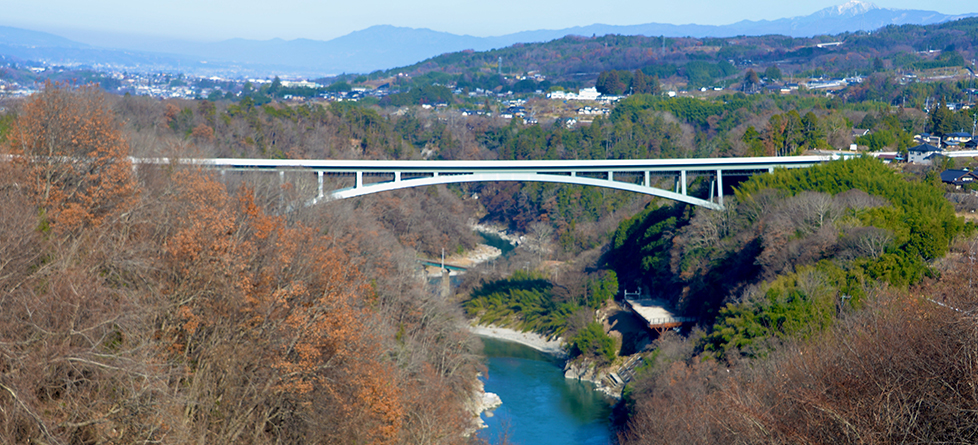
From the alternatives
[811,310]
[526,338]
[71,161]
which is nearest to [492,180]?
[526,338]

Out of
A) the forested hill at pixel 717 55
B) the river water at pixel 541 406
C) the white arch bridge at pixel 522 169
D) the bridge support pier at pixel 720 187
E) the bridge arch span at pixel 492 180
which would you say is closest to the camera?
the river water at pixel 541 406

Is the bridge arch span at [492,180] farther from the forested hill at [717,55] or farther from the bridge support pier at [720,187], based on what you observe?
the forested hill at [717,55]

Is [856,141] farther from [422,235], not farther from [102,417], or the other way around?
[102,417]

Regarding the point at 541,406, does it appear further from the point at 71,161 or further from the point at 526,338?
the point at 71,161

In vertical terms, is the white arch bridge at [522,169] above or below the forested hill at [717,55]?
below

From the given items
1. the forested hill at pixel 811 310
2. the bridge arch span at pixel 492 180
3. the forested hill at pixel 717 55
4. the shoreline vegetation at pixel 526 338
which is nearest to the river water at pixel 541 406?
the shoreline vegetation at pixel 526 338

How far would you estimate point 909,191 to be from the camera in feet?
60.2

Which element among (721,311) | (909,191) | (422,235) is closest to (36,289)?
(721,311)

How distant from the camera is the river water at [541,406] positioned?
15461 mm

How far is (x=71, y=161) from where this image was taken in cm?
1084

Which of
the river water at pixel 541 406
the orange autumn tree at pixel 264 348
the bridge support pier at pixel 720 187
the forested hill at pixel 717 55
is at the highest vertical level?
the forested hill at pixel 717 55

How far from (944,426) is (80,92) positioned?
13.9 meters

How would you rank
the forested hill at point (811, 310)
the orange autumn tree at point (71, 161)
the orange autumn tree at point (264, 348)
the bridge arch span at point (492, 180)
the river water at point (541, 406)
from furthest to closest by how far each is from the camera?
1. the bridge arch span at point (492, 180)
2. the river water at point (541, 406)
3. the orange autumn tree at point (71, 161)
4. the orange autumn tree at point (264, 348)
5. the forested hill at point (811, 310)

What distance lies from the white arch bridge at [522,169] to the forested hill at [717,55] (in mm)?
49998
